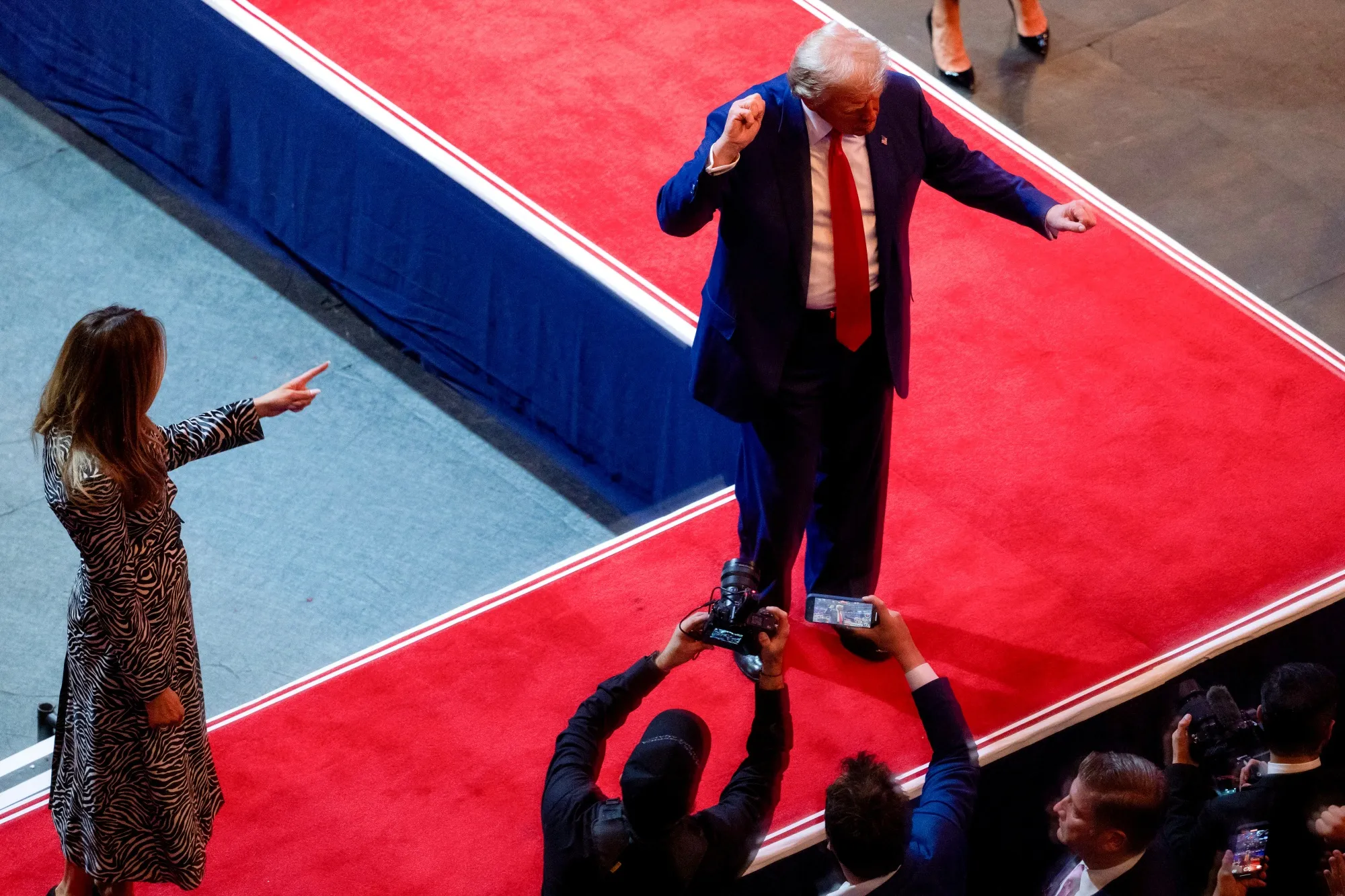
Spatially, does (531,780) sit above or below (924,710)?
below

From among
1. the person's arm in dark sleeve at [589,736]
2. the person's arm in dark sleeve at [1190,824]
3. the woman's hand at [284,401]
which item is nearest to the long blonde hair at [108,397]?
the woman's hand at [284,401]

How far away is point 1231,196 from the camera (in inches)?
198

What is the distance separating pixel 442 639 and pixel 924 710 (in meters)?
1.30

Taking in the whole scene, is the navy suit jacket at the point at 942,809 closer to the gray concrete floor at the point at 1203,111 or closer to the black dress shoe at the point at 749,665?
the black dress shoe at the point at 749,665

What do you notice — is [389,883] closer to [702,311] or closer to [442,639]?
[442,639]

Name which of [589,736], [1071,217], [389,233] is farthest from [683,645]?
[389,233]

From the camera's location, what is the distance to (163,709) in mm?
2578

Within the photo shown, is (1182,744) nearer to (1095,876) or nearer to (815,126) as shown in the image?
(1095,876)

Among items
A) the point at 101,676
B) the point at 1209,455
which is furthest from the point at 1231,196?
the point at 101,676

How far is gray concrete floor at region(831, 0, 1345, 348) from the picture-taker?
487cm

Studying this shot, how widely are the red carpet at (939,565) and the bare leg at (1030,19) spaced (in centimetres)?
107

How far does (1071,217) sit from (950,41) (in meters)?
2.73

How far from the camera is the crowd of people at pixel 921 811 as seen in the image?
218 cm

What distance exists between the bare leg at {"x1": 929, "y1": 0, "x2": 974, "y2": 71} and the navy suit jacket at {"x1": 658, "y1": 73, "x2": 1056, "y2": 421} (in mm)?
2559
